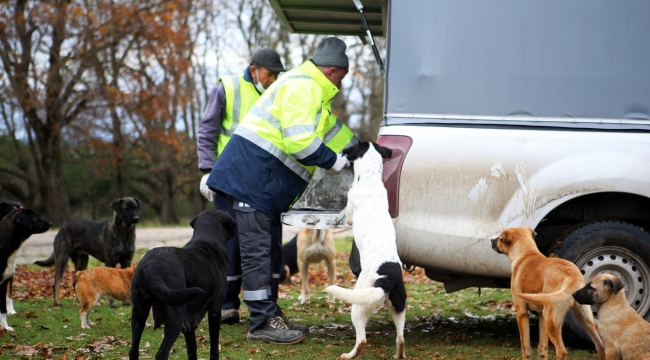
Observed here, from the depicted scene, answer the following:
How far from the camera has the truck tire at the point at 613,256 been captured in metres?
4.96

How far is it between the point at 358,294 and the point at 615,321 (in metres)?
1.59

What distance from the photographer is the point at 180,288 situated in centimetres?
434

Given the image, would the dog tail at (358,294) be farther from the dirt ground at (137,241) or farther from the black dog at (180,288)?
the dirt ground at (137,241)

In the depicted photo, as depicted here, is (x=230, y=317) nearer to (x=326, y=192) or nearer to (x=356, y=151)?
(x=326, y=192)

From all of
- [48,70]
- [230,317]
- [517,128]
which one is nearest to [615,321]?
[517,128]

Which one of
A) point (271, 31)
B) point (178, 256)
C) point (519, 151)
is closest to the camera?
point (178, 256)

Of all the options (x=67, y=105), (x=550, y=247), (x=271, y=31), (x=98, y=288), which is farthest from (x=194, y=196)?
(x=550, y=247)

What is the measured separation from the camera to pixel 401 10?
513cm

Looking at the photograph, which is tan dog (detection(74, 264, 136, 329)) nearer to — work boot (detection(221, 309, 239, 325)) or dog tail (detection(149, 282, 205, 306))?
work boot (detection(221, 309, 239, 325))

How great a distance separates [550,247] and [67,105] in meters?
18.5

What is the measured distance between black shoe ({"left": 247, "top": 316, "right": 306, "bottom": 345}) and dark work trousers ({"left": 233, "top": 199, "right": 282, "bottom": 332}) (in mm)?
40

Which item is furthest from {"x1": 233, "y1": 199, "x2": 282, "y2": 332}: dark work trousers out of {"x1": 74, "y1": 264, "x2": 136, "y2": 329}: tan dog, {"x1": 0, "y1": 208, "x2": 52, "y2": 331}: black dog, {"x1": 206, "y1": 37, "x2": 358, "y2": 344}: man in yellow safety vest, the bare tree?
the bare tree

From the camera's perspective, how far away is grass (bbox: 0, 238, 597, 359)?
17.2ft

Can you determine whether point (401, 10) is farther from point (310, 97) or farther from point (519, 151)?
point (519, 151)
